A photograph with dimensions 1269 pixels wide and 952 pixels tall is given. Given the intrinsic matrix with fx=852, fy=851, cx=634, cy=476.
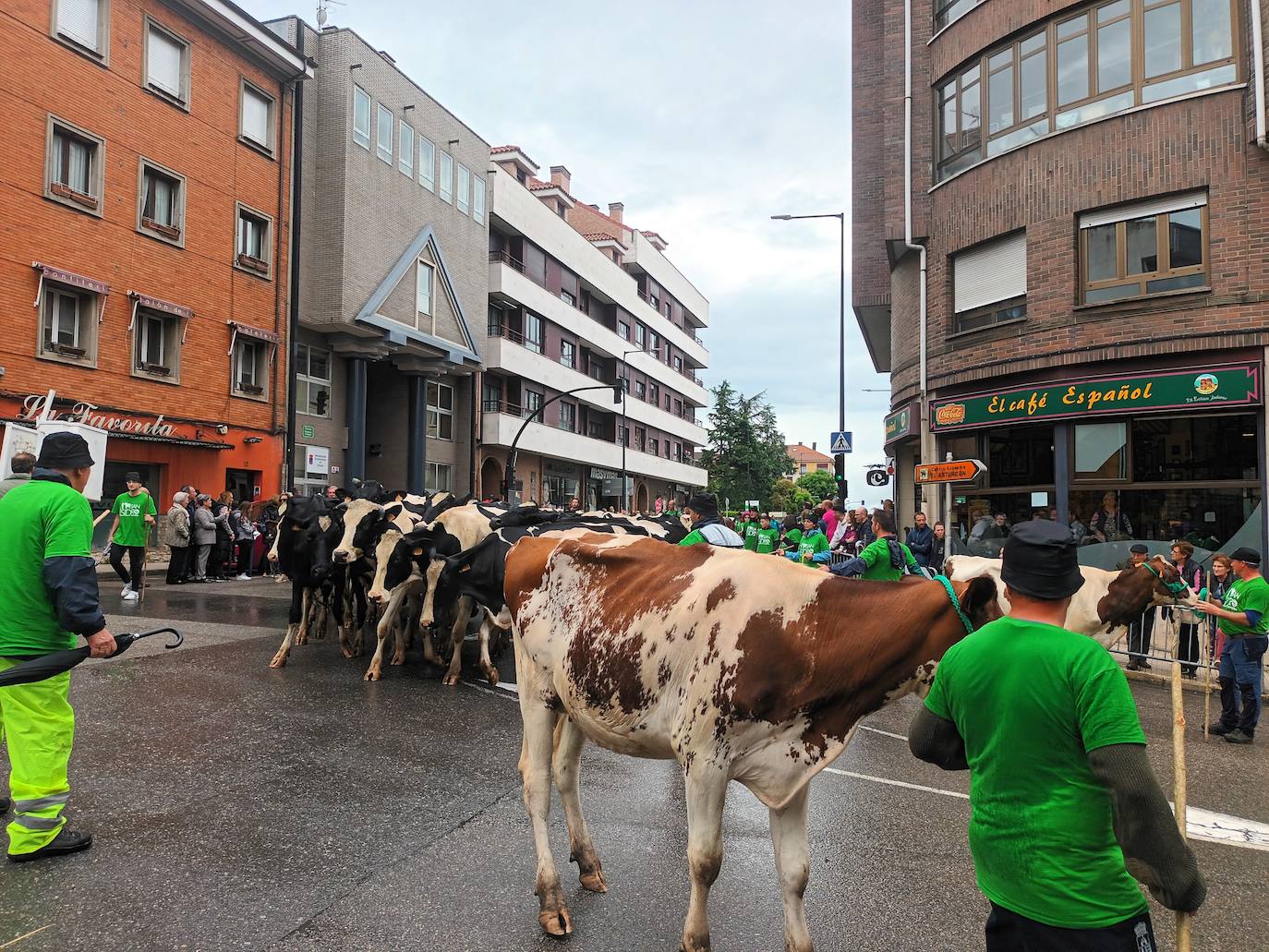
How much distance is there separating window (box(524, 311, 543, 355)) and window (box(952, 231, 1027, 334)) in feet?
86.4

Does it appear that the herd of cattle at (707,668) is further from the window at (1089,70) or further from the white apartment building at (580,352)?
the white apartment building at (580,352)

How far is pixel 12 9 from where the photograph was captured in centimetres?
1856

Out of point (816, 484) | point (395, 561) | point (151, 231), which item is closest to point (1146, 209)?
point (395, 561)

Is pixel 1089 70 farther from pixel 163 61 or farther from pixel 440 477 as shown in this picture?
pixel 440 477

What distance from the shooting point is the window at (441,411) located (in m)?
36.5

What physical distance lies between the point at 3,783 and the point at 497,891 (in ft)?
11.8

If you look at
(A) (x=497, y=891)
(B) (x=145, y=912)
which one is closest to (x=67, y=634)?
(B) (x=145, y=912)

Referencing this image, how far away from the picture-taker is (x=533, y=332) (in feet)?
141

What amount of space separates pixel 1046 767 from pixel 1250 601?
708 cm

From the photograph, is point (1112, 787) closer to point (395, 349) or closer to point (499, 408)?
point (395, 349)

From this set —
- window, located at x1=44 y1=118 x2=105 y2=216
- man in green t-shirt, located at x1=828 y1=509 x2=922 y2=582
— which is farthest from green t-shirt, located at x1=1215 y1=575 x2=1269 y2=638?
window, located at x1=44 y1=118 x2=105 y2=216

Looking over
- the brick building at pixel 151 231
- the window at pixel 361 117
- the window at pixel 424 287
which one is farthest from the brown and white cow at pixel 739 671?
the window at pixel 424 287

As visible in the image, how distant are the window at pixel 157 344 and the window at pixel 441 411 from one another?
1359cm

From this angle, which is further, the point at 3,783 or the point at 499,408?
the point at 499,408
